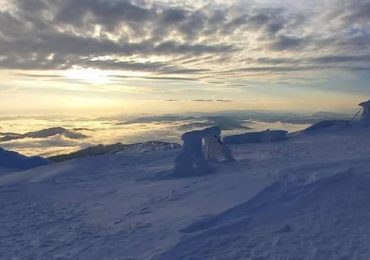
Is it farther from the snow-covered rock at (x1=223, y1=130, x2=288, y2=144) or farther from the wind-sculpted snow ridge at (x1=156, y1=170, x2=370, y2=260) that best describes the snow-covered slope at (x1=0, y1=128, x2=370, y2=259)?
the snow-covered rock at (x1=223, y1=130, x2=288, y2=144)

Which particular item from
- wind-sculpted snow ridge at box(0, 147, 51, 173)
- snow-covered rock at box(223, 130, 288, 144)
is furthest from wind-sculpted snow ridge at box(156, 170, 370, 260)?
wind-sculpted snow ridge at box(0, 147, 51, 173)

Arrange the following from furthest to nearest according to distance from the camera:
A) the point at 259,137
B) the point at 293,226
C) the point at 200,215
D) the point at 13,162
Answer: the point at 13,162 → the point at 259,137 → the point at 200,215 → the point at 293,226

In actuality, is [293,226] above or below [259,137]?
below

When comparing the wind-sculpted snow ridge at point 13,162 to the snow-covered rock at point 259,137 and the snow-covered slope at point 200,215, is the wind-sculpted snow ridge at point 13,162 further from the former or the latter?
the snow-covered rock at point 259,137

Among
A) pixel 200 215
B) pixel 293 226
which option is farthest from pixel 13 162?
pixel 293 226

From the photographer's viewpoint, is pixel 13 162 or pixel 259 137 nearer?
pixel 259 137

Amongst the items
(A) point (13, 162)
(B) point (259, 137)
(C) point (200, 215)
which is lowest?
(A) point (13, 162)

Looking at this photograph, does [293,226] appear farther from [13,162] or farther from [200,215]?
[13,162]
